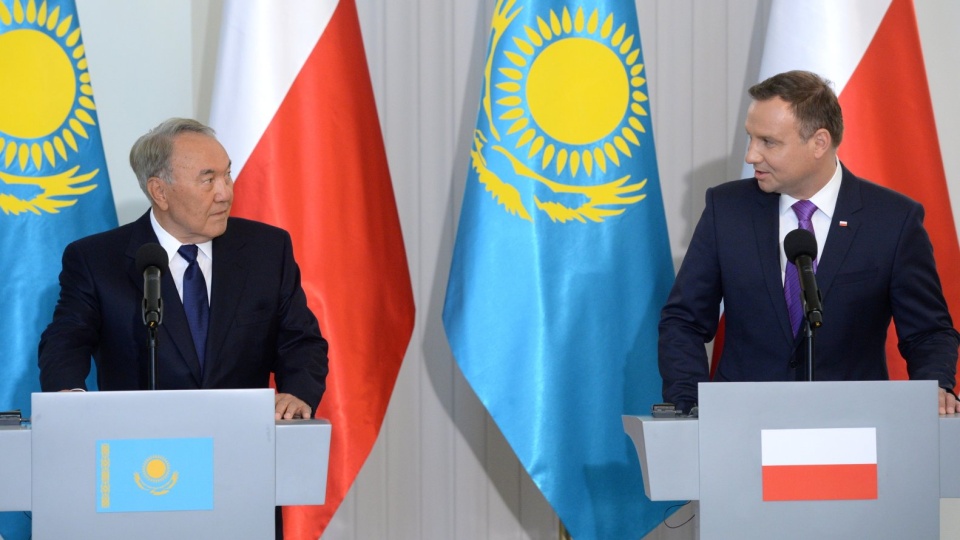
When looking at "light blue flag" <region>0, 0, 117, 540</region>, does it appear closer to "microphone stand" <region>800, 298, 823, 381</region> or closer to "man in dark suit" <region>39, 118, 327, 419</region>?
"man in dark suit" <region>39, 118, 327, 419</region>

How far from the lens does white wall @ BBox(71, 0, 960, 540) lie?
4.39 metres

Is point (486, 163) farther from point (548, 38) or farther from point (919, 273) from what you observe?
point (919, 273)

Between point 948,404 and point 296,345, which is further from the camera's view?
point 296,345

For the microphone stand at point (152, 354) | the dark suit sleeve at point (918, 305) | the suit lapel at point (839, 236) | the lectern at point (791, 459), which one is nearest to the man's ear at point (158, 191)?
the microphone stand at point (152, 354)

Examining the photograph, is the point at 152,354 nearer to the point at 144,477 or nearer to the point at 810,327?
the point at 144,477

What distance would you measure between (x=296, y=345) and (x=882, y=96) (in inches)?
79.6

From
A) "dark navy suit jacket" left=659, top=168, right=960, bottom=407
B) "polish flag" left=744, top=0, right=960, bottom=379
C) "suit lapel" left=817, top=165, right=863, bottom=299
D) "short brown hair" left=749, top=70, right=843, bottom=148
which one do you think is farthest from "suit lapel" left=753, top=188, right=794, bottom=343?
"polish flag" left=744, top=0, right=960, bottom=379

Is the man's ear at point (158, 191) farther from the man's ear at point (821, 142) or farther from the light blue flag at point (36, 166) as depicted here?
the man's ear at point (821, 142)

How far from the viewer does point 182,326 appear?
2.85 m

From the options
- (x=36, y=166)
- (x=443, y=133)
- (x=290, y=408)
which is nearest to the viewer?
(x=290, y=408)

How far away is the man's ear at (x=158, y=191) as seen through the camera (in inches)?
116

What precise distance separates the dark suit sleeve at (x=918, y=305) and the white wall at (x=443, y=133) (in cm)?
168

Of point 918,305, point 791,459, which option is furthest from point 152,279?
point 918,305

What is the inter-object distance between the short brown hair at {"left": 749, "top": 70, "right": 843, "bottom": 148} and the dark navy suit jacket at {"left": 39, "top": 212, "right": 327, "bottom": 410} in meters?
1.38
